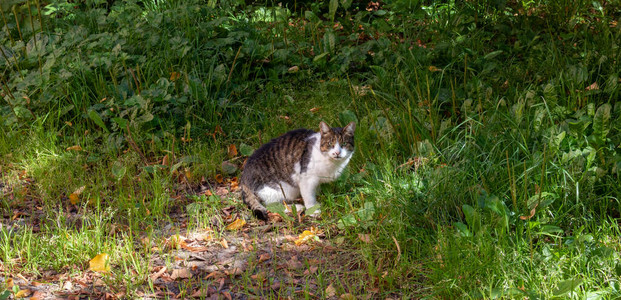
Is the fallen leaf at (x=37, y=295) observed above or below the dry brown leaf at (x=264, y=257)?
above

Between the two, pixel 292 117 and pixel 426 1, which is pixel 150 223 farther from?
pixel 426 1

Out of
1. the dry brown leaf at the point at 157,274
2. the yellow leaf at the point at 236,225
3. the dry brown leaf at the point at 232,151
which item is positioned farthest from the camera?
the dry brown leaf at the point at 232,151

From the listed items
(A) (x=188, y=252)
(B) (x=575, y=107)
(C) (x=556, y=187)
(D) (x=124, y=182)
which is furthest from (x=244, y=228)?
(B) (x=575, y=107)

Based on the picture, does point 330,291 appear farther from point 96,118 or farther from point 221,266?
point 96,118

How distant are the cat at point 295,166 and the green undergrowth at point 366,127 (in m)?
0.11

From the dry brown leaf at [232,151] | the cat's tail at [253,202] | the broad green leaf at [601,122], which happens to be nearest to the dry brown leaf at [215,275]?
the cat's tail at [253,202]

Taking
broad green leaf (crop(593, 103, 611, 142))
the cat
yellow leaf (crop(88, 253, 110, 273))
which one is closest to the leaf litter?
yellow leaf (crop(88, 253, 110, 273))

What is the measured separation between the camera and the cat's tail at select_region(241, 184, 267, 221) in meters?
3.67

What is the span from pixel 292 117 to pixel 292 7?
7.12ft

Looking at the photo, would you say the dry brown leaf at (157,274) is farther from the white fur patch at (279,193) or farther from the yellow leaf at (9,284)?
the white fur patch at (279,193)

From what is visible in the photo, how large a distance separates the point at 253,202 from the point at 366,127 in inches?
35.2

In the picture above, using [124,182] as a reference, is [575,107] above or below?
above

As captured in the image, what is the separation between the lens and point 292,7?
6.53 meters

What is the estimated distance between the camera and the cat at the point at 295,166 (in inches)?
145
